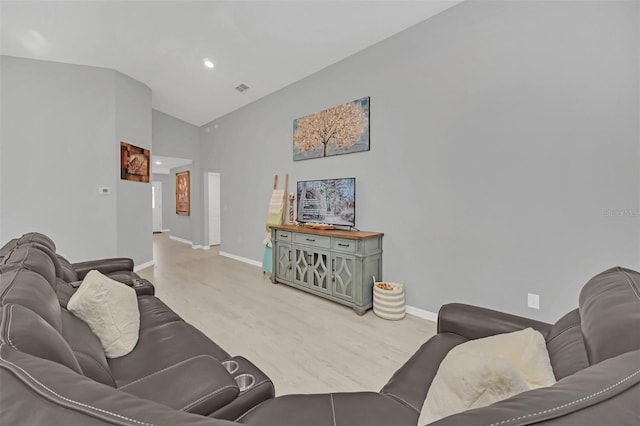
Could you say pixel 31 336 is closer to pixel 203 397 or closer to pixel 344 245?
pixel 203 397

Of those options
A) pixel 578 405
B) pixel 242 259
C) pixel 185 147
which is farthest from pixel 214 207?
pixel 578 405

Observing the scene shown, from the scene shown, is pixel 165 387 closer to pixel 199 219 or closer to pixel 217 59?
pixel 217 59

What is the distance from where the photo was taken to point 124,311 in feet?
4.58

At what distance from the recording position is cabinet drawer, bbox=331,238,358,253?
303cm

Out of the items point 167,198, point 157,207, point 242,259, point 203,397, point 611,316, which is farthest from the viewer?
point 157,207

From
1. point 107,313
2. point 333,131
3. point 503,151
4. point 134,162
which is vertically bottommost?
point 107,313

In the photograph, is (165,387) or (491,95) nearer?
(165,387)

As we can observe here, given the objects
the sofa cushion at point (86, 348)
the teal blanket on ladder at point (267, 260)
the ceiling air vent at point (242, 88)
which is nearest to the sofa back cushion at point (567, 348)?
the sofa cushion at point (86, 348)

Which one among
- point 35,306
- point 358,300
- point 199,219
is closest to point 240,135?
point 199,219

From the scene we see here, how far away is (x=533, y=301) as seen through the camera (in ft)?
7.54

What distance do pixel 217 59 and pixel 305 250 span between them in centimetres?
301

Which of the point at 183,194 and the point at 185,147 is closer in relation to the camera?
the point at 185,147

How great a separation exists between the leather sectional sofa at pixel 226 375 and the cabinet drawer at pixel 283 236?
2.10 metres

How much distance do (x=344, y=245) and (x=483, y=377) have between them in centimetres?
249
